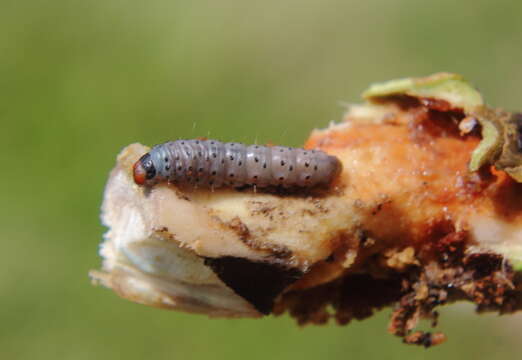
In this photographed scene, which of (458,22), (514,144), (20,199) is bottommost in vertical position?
(514,144)

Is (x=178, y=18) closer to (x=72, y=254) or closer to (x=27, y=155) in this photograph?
(x=27, y=155)

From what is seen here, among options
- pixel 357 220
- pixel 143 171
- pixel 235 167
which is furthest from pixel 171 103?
pixel 357 220

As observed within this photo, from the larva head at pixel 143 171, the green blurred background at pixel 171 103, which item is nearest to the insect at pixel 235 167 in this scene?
the larva head at pixel 143 171

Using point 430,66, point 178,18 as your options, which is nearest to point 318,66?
point 430,66

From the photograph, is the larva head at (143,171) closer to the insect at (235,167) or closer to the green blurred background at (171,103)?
the insect at (235,167)

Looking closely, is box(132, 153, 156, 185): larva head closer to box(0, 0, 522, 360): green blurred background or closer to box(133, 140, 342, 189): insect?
box(133, 140, 342, 189): insect

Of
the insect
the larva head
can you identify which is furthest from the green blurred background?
the larva head
